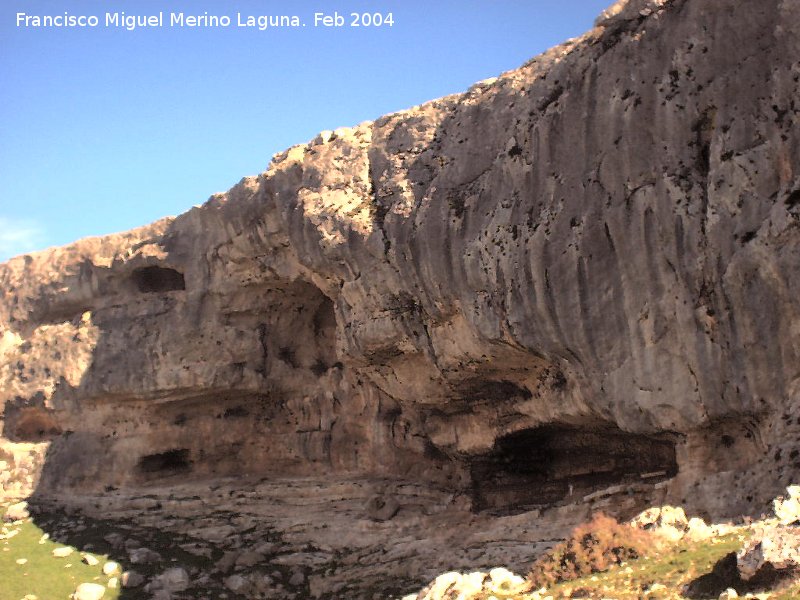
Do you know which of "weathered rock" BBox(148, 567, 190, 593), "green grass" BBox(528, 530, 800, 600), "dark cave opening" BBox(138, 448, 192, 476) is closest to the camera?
"green grass" BBox(528, 530, 800, 600)

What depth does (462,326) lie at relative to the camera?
824 inches

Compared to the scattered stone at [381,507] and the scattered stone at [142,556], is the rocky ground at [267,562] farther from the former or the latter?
the scattered stone at [381,507]

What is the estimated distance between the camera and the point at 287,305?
29.8m

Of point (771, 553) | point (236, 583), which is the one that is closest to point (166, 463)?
point (236, 583)

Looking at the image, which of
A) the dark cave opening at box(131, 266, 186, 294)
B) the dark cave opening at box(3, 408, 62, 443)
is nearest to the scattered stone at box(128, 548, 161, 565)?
the dark cave opening at box(3, 408, 62, 443)

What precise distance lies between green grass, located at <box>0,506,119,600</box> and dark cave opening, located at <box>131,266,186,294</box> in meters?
10.6

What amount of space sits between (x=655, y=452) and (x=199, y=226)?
59.2ft

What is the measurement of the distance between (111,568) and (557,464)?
13136 mm

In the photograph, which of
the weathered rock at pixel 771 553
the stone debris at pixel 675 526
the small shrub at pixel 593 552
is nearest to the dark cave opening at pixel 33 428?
the small shrub at pixel 593 552

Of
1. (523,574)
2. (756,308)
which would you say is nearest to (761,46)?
(756,308)

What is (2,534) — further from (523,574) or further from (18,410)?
(523,574)

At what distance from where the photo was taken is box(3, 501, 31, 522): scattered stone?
92.1ft

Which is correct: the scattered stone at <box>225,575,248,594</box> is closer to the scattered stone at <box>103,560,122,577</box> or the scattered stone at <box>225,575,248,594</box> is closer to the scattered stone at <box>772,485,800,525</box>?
the scattered stone at <box>103,560,122,577</box>

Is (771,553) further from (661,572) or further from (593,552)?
(593,552)
